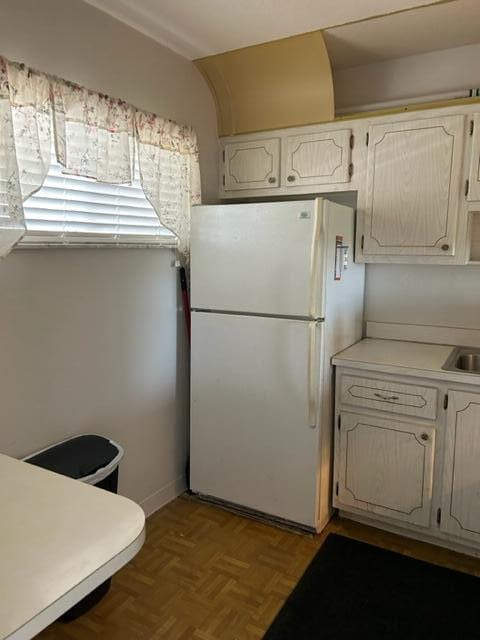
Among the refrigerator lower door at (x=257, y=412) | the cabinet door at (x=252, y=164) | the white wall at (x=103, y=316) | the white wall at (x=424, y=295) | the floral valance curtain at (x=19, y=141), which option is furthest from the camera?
the cabinet door at (x=252, y=164)

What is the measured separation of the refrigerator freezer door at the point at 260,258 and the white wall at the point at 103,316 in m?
0.24

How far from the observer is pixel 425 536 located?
2.45 metres

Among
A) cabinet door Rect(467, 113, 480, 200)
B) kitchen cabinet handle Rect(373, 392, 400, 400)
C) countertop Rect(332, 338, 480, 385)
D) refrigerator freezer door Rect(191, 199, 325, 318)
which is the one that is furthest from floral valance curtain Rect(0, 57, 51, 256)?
cabinet door Rect(467, 113, 480, 200)

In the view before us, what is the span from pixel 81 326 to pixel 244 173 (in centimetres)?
137

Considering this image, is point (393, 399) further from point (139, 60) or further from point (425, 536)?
point (139, 60)

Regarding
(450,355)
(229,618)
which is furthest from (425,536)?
(229,618)

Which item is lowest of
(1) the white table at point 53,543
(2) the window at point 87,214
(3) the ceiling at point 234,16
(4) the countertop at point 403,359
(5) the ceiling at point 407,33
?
(1) the white table at point 53,543

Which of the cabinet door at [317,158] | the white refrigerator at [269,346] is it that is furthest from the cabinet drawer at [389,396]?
the cabinet door at [317,158]

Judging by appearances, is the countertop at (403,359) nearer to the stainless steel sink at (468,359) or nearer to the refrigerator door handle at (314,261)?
the stainless steel sink at (468,359)

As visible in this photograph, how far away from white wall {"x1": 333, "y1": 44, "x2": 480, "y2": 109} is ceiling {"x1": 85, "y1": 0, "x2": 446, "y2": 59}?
426 millimetres

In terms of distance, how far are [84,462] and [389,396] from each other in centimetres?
142

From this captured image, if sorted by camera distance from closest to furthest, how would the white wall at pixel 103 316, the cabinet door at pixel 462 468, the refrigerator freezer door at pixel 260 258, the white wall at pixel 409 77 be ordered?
the white wall at pixel 103 316
the cabinet door at pixel 462 468
the refrigerator freezer door at pixel 260 258
the white wall at pixel 409 77

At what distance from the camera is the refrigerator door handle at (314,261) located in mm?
2277

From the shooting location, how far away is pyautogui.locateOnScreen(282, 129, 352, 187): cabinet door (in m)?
2.64
